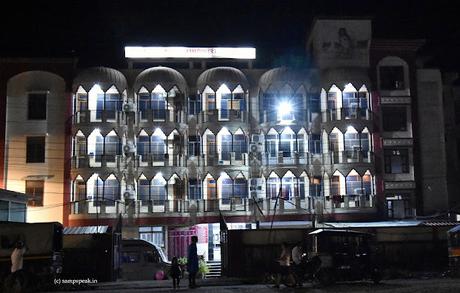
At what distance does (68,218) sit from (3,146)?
7.05 meters

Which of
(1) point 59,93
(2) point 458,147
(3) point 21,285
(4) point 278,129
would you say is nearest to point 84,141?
(1) point 59,93

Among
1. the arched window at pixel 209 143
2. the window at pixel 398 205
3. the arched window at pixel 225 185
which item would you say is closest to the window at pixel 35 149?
the arched window at pixel 209 143

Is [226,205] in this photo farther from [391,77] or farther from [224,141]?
[391,77]

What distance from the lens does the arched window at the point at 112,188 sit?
1758 inches

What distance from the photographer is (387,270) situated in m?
29.7

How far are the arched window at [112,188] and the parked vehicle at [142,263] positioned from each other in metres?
10.3

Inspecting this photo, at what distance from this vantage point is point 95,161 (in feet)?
147

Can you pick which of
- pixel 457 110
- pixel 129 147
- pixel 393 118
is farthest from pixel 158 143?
pixel 457 110

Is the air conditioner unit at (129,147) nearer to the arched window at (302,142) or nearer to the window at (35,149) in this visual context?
the window at (35,149)

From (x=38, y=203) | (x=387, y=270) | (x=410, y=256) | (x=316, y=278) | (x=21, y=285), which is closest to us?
(x=21, y=285)

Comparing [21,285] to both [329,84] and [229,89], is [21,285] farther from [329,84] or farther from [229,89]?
[329,84]

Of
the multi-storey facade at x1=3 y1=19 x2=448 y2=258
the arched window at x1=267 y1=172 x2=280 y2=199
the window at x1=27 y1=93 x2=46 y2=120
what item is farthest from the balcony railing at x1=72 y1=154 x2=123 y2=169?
the arched window at x1=267 y1=172 x2=280 y2=199

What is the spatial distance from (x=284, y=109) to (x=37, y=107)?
60.4 feet

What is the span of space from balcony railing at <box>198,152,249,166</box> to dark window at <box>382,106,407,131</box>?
11102mm
